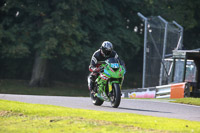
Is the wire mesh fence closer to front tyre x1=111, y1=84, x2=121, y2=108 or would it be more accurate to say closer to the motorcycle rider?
the motorcycle rider

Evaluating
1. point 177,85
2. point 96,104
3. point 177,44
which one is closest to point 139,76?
point 177,44

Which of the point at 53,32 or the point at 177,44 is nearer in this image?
the point at 177,44

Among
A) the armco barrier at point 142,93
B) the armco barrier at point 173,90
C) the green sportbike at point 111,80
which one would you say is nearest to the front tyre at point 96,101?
the green sportbike at point 111,80

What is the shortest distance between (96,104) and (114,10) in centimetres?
2467

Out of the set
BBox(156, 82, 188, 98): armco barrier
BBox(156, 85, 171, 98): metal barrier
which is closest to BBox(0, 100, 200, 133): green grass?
BBox(156, 82, 188, 98): armco barrier

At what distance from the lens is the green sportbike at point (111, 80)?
42.7ft

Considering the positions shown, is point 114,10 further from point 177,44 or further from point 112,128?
point 112,128

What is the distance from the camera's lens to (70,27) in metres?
33.0

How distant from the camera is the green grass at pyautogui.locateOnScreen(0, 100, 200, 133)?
8.70 meters

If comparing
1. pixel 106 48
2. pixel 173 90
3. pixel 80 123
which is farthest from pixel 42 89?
pixel 80 123

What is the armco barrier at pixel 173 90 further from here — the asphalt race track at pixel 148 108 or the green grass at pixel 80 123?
the green grass at pixel 80 123

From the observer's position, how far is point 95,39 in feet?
124

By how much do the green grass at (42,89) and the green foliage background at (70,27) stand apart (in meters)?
1.71

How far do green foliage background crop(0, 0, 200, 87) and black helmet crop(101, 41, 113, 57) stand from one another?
61.7ft
